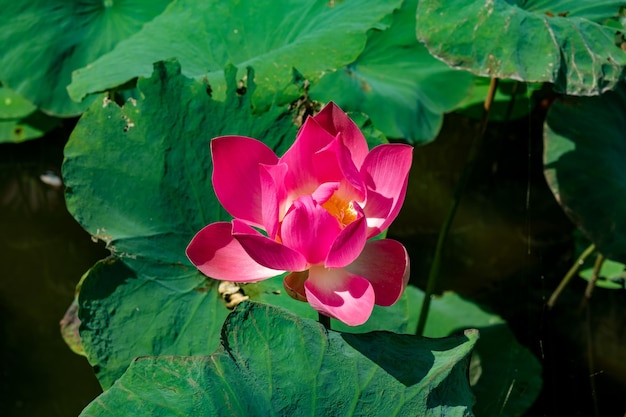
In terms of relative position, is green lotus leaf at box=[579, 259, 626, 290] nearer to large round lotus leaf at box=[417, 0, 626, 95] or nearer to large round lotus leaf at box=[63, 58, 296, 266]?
large round lotus leaf at box=[417, 0, 626, 95]

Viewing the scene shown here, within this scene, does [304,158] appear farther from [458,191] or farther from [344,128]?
[458,191]

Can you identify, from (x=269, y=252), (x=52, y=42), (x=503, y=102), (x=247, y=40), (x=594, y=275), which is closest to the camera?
(x=269, y=252)

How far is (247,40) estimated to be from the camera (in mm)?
1432

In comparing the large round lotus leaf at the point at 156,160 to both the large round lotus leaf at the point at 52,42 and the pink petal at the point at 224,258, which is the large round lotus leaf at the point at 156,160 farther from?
the large round lotus leaf at the point at 52,42

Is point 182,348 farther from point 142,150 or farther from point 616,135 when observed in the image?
point 616,135

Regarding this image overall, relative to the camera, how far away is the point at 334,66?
4.10ft

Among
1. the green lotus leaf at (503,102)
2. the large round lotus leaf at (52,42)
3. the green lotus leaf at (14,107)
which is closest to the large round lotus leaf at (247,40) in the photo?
the large round lotus leaf at (52,42)

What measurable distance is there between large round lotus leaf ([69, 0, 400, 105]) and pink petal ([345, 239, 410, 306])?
20.4 inches

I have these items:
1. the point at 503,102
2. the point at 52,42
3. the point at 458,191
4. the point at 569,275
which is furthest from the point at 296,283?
the point at 503,102

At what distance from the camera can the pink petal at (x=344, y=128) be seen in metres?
0.80

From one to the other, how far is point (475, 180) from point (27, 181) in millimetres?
1373

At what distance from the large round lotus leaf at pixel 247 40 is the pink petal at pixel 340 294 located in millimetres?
537

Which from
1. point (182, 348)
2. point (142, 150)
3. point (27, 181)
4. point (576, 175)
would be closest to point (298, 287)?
point (182, 348)

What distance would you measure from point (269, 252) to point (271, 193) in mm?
65
